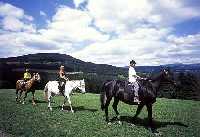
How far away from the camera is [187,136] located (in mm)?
13844

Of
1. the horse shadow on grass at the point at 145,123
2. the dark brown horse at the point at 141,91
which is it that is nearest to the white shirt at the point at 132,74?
the dark brown horse at the point at 141,91

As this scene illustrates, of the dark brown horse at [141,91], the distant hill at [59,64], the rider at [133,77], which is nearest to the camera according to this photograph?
the dark brown horse at [141,91]

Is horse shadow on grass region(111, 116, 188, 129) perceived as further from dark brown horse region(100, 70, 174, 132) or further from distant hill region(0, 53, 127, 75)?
distant hill region(0, 53, 127, 75)

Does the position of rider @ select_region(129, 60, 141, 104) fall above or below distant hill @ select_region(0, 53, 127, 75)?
below

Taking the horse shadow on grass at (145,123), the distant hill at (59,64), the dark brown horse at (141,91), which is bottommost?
the horse shadow on grass at (145,123)

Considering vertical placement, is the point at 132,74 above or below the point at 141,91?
above

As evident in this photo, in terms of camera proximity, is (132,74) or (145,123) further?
(145,123)

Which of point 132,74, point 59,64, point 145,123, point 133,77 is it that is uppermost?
point 59,64

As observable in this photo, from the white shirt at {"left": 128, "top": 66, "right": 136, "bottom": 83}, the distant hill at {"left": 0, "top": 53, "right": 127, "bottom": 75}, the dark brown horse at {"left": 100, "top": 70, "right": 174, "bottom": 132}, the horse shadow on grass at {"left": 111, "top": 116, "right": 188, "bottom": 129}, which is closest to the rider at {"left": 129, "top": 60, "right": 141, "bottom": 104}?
the white shirt at {"left": 128, "top": 66, "right": 136, "bottom": 83}

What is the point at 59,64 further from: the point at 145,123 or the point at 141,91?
the point at 141,91

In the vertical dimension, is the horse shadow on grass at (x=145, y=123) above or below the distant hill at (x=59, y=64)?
below

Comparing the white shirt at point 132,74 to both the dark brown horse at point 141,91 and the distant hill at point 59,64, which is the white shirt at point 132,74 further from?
the distant hill at point 59,64

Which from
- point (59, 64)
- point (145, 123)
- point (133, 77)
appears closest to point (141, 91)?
point (133, 77)

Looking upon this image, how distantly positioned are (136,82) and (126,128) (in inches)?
104
